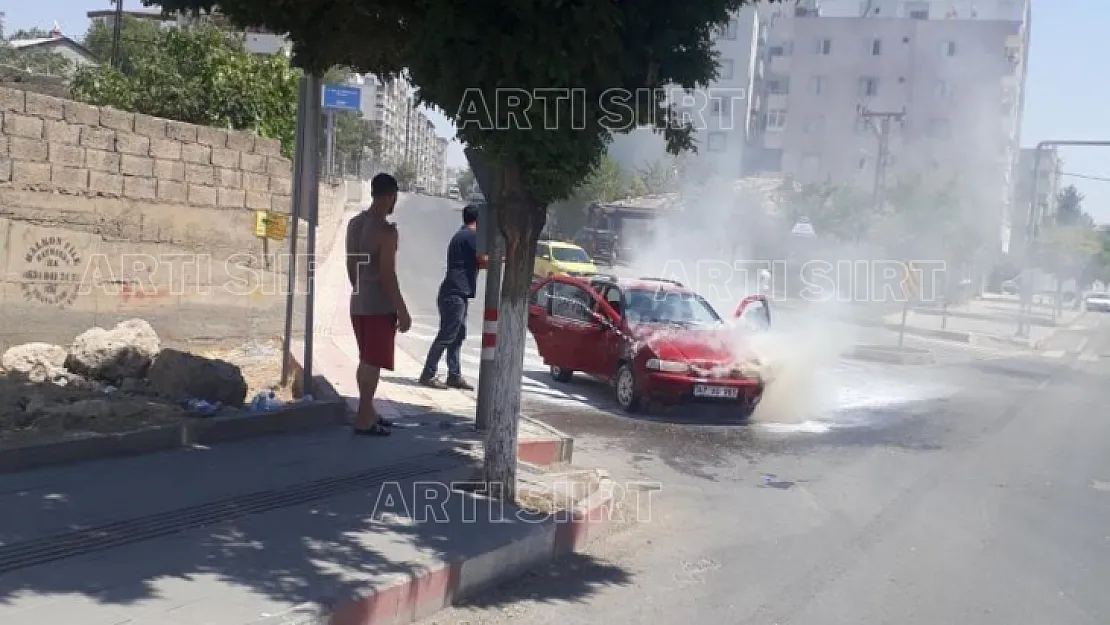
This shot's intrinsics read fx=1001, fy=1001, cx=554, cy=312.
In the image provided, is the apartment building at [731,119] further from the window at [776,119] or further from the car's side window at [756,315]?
the car's side window at [756,315]

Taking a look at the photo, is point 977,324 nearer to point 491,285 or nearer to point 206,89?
point 206,89

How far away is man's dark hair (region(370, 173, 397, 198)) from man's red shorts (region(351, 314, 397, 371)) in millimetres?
937

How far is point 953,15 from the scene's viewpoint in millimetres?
58688

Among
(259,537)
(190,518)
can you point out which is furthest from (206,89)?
(259,537)

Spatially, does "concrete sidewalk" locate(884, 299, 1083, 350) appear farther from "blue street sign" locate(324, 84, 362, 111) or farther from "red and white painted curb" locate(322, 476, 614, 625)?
"red and white painted curb" locate(322, 476, 614, 625)

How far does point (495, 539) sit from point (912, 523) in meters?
3.49

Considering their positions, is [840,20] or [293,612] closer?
[293,612]

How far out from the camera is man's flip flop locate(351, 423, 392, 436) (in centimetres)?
789

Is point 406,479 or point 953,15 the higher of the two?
point 953,15

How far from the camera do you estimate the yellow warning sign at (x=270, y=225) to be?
10898 millimetres

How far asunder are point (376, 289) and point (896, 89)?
5377cm

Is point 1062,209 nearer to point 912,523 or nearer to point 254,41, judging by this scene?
point 254,41

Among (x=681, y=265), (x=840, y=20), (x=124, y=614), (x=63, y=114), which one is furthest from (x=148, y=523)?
(x=840, y=20)

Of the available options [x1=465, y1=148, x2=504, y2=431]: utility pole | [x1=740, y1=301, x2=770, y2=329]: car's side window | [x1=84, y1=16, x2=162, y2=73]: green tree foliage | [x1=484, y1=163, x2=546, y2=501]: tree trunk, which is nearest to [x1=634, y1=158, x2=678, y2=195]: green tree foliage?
[x1=84, y1=16, x2=162, y2=73]: green tree foliage
